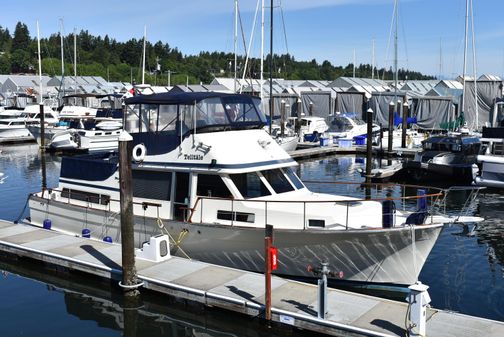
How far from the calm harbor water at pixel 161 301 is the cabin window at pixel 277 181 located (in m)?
3.80

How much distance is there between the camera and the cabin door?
545 inches

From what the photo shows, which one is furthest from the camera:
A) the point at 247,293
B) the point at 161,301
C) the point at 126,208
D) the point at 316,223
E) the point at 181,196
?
the point at 181,196

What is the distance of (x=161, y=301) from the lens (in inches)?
488

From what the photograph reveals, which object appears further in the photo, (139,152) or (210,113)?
(139,152)

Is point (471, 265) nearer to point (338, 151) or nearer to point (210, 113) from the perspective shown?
point (210, 113)

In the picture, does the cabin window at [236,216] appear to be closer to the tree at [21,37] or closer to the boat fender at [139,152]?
the boat fender at [139,152]

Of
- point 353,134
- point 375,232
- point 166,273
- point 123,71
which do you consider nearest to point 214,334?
point 166,273

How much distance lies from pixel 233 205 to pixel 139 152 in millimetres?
3168

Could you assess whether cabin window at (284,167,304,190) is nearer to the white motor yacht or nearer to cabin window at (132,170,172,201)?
the white motor yacht

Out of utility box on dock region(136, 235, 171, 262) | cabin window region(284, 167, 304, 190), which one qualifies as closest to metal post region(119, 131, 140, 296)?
utility box on dock region(136, 235, 171, 262)

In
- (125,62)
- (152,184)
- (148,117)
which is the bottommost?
(152,184)

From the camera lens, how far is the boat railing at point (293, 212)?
12.5 meters

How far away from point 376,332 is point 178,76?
113 metres

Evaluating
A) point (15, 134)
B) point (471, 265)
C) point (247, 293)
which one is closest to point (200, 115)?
point (247, 293)
